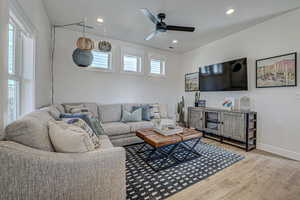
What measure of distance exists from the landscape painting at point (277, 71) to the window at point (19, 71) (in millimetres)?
4286

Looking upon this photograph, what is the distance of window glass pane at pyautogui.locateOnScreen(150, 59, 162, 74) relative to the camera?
4.62 metres

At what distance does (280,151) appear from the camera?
2.66 m

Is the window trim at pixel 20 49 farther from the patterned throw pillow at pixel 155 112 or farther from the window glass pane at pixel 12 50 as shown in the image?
the patterned throw pillow at pixel 155 112

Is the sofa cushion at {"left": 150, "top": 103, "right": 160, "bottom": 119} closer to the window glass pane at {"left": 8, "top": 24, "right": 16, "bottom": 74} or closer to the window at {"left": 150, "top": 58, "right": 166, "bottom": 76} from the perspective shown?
the window at {"left": 150, "top": 58, "right": 166, "bottom": 76}

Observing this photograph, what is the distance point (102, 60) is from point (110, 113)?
1553 millimetres

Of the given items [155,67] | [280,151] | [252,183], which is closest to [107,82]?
[155,67]

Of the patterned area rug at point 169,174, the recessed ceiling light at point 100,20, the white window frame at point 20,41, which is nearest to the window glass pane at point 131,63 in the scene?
the recessed ceiling light at point 100,20

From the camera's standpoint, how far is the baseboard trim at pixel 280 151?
97.2 inches

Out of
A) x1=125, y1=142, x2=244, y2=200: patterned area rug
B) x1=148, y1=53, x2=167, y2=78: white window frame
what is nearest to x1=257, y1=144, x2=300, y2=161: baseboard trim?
x1=125, y1=142, x2=244, y2=200: patterned area rug

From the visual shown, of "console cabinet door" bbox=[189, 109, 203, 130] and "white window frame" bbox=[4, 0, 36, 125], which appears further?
"console cabinet door" bbox=[189, 109, 203, 130]

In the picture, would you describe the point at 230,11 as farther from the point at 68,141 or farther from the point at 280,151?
the point at 68,141

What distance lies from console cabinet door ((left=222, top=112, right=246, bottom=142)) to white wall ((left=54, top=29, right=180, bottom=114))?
2.15 m

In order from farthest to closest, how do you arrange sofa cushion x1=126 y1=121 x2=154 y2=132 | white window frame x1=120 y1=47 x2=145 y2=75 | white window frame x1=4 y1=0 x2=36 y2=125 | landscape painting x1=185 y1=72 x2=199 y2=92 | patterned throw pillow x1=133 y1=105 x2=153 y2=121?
landscape painting x1=185 y1=72 x2=199 y2=92, white window frame x1=120 y1=47 x2=145 y2=75, patterned throw pillow x1=133 y1=105 x2=153 y2=121, sofa cushion x1=126 y1=121 x2=154 y2=132, white window frame x1=4 y1=0 x2=36 y2=125

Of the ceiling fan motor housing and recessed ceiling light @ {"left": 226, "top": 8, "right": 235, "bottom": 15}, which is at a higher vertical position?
recessed ceiling light @ {"left": 226, "top": 8, "right": 235, "bottom": 15}
